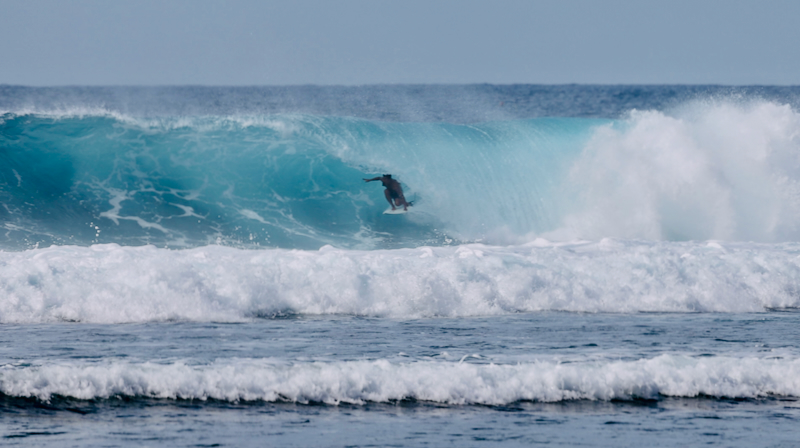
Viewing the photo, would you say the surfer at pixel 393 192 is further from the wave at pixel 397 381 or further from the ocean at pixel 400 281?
the wave at pixel 397 381

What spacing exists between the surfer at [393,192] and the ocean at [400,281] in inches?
12.4

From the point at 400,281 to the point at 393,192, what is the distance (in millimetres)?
6443

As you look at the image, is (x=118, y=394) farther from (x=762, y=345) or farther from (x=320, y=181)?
(x=320, y=181)

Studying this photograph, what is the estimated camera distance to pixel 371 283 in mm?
9469

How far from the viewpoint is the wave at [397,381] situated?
17.9 ft

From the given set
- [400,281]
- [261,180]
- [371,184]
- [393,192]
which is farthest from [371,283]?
[261,180]

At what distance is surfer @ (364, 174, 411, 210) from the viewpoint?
15.5 metres

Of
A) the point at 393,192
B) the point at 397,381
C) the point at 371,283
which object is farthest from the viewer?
the point at 393,192

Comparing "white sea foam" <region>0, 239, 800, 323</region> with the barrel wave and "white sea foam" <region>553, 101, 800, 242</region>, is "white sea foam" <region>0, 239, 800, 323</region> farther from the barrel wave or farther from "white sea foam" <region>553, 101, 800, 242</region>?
"white sea foam" <region>553, 101, 800, 242</region>

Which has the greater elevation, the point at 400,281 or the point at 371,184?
the point at 371,184

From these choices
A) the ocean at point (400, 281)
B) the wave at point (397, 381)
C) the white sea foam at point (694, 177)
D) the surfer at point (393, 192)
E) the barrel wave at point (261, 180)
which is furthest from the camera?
the surfer at point (393, 192)

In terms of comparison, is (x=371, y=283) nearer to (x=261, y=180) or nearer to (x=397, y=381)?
(x=397, y=381)

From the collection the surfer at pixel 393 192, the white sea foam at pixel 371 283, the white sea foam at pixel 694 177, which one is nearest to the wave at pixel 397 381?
the white sea foam at pixel 371 283

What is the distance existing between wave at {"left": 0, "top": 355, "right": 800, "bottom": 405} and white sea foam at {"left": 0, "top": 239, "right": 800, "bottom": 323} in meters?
2.82
